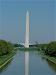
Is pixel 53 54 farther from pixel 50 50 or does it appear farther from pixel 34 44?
pixel 34 44

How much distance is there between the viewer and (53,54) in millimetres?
48750

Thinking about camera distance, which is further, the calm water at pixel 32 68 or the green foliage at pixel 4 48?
the green foliage at pixel 4 48

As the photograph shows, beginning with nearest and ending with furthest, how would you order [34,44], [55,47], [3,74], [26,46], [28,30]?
[3,74]
[55,47]
[28,30]
[26,46]
[34,44]

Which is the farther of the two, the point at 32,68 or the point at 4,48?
the point at 4,48

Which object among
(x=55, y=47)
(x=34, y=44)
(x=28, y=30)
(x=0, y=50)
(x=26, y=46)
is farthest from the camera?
(x=34, y=44)

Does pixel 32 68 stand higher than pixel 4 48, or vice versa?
pixel 4 48

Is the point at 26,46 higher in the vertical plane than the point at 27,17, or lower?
lower

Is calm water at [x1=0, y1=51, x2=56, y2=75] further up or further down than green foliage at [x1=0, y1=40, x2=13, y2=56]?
further down

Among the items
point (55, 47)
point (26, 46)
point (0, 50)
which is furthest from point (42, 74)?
point (26, 46)

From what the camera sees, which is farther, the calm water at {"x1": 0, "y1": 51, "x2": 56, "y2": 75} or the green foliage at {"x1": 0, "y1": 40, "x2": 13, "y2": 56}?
the green foliage at {"x1": 0, "y1": 40, "x2": 13, "y2": 56}

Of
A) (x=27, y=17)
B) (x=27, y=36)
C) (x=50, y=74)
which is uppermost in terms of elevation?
(x=27, y=17)

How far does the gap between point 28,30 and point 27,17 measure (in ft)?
12.5

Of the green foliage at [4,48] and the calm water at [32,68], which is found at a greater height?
the green foliage at [4,48]

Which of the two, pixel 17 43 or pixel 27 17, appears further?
pixel 17 43
